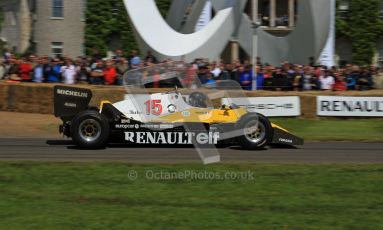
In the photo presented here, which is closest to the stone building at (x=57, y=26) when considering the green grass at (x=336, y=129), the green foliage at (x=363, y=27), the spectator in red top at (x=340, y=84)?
the green foliage at (x=363, y=27)

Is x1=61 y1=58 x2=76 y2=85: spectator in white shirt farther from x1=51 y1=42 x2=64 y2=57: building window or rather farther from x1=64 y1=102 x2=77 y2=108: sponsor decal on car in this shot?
x1=51 y1=42 x2=64 y2=57: building window

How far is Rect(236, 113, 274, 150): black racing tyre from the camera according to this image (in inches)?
488

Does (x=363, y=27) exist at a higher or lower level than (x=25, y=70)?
higher

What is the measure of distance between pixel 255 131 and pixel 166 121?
1.70 m

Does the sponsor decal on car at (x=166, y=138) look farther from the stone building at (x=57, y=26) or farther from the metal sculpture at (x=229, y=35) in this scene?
the stone building at (x=57, y=26)

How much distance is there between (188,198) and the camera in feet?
26.9

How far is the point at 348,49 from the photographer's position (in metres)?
39.1

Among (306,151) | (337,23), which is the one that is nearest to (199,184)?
(306,151)

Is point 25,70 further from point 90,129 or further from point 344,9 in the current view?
point 344,9

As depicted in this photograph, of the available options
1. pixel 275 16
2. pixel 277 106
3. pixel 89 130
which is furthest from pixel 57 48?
pixel 89 130

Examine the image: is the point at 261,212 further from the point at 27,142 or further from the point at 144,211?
the point at 27,142

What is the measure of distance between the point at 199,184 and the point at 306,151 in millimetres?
4284

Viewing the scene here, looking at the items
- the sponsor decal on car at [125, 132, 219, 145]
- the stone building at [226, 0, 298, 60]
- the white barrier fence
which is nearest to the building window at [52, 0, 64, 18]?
the stone building at [226, 0, 298, 60]

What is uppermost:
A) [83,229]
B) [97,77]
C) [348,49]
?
[348,49]
